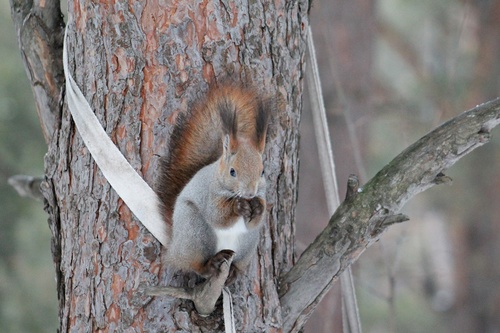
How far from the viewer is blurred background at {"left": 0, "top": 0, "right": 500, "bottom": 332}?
3.24 metres

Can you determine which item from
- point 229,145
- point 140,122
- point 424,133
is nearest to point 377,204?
point 229,145

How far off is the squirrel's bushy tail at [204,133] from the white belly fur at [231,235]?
0.31 ft

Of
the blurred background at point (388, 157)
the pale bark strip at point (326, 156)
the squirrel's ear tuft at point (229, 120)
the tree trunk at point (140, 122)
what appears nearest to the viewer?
the squirrel's ear tuft at point (229, 120)

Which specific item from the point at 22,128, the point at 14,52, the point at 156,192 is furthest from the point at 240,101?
the point at 14,52

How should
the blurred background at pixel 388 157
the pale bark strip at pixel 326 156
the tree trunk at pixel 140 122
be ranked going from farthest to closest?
the blurred background at pixel 388 157
the pale bark strip at pixel 326 156
the tree trunk at pixel 140 122

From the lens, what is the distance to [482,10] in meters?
4.61

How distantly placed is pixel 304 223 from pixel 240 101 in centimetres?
211

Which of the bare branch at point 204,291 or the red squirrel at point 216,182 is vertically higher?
the red squirrel at point 216,182

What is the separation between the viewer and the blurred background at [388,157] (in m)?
3.24

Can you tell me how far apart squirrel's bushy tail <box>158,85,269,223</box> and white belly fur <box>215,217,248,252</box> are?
0.09m

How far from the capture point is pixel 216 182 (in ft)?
3.72

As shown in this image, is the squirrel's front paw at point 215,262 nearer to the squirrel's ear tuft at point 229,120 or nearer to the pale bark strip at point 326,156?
the squirrel's ear tuft at point 229,120

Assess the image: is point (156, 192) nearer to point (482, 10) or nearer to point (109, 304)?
point (109, 304)

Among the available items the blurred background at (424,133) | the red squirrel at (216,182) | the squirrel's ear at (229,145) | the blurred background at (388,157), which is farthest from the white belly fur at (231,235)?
the blurred background at (424,133)
